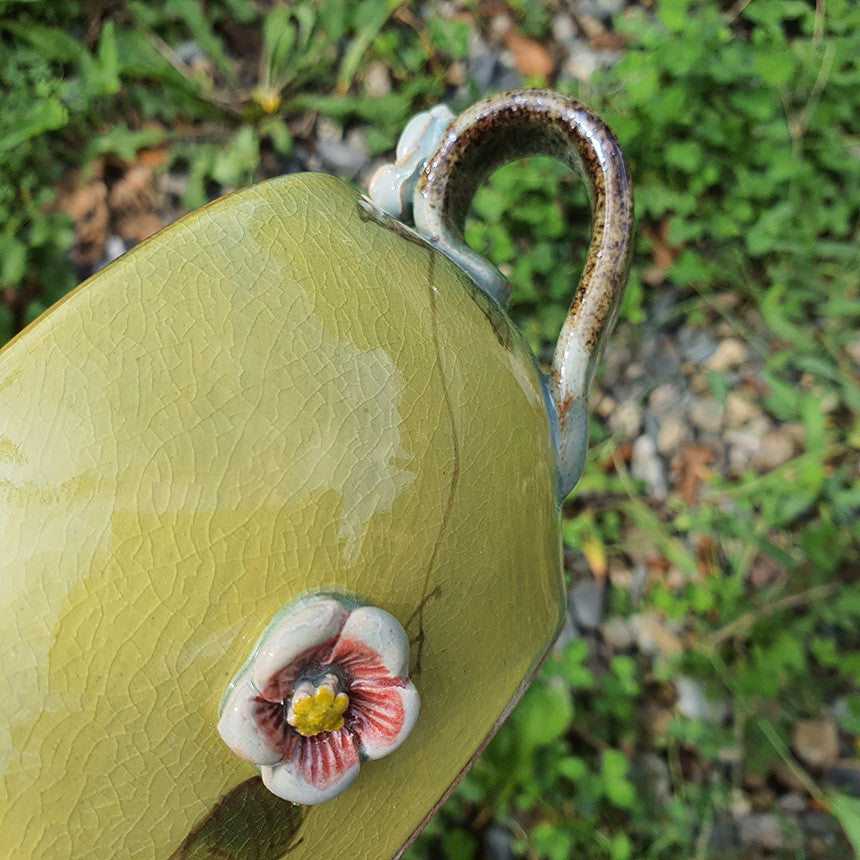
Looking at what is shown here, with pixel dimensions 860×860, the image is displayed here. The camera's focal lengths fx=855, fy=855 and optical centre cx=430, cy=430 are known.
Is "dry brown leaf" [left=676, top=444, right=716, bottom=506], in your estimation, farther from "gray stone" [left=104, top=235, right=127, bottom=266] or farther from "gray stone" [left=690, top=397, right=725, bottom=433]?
"gray stone" [left=104, top=235, right=127, bottom=266]

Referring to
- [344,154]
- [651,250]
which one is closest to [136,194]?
[344,154]

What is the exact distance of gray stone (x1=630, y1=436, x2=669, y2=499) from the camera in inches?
58.6

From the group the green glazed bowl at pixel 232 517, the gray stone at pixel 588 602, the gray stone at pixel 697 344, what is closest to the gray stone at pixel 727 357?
the gray stone at pixel 697 344

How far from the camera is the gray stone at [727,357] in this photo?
5.03ft

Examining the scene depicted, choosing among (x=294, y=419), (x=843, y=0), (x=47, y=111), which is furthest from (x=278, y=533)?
(x=843, y=0)

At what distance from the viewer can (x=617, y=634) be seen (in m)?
1.45

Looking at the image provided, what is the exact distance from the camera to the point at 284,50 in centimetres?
163

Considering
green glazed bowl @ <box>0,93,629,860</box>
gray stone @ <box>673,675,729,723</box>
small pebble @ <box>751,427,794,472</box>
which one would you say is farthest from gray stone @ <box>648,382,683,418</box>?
green glazed bowl @ <box>0,93,629,860</box>

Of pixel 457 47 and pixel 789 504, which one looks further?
pixel 457 47

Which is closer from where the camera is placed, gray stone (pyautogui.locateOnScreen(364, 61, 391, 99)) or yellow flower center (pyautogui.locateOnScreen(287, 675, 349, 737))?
yellow flower center (pyautogui.locateOnScreen(287, 675, 349, 737))

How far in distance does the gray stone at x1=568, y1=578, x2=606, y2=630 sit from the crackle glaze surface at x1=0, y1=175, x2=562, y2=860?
79cm

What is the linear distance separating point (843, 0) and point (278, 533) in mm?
1538

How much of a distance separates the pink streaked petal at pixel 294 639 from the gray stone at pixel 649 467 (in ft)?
3.41

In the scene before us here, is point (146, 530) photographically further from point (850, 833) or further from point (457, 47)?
point (457, 47)
